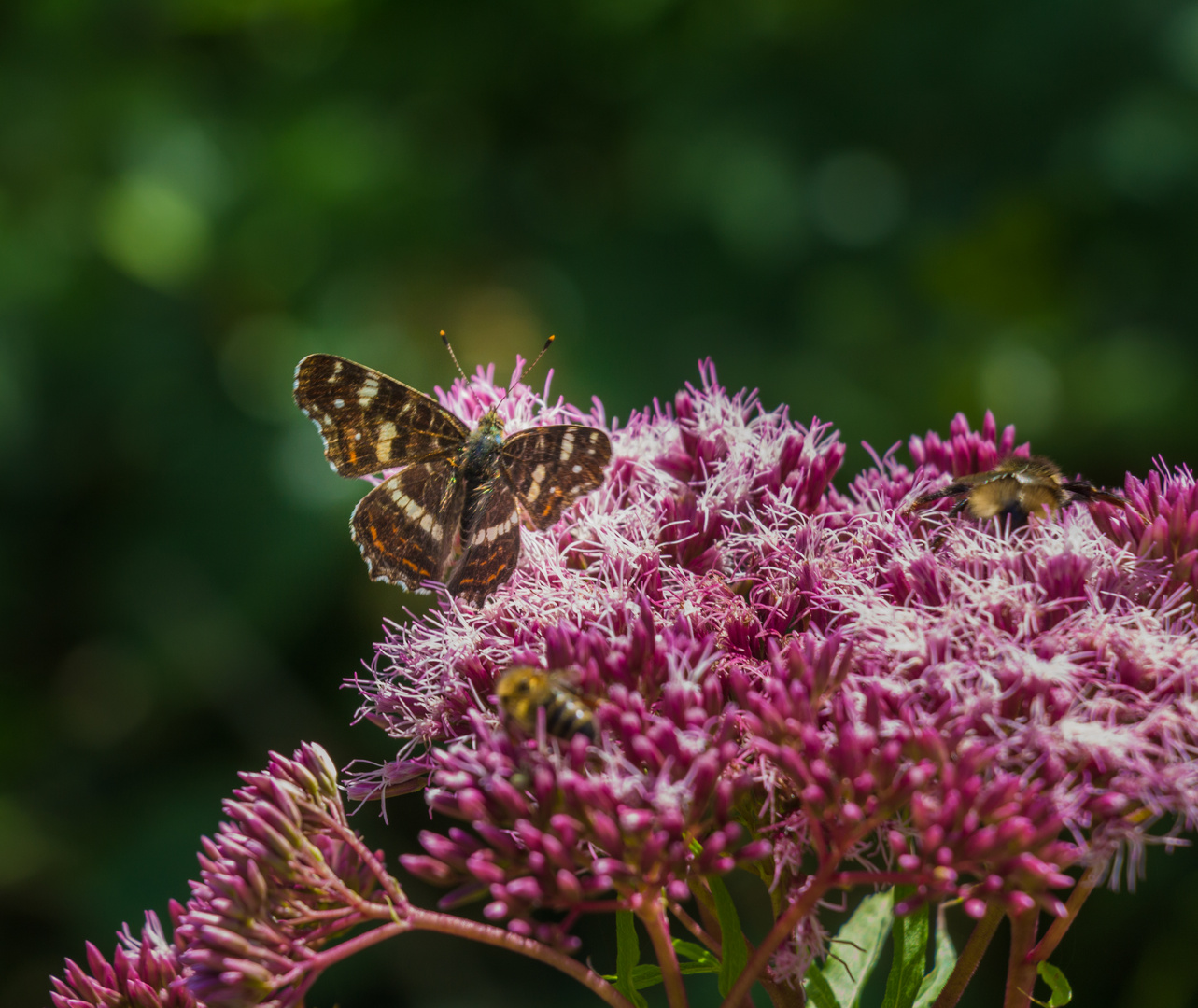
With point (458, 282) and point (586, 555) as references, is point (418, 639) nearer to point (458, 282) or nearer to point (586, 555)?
point (586, 555)

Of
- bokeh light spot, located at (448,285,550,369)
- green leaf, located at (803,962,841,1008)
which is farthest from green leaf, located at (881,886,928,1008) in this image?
bokeh light spot, located at (448,285,550,369)

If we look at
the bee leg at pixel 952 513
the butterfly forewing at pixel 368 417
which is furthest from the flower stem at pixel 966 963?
the butterfly forewing at pixel 368 417

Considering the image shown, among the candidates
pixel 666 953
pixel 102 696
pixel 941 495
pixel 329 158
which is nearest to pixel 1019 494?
pixel 941 495

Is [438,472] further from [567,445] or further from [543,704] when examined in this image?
[543,704]

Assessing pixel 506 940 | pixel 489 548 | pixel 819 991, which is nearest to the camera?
pixel 506 940

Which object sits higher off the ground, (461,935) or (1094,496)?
(1094,496)

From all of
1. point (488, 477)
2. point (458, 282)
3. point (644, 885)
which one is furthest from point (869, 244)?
point (644, 885)

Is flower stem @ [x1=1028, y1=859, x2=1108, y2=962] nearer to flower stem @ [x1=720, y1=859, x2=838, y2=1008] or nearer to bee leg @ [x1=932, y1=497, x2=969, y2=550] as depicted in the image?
flower stem @ [x1=720, y1=859, x2=838, y2=1008]

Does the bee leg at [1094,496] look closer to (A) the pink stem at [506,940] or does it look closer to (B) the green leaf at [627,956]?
(B) the green leaf at [627,956]
